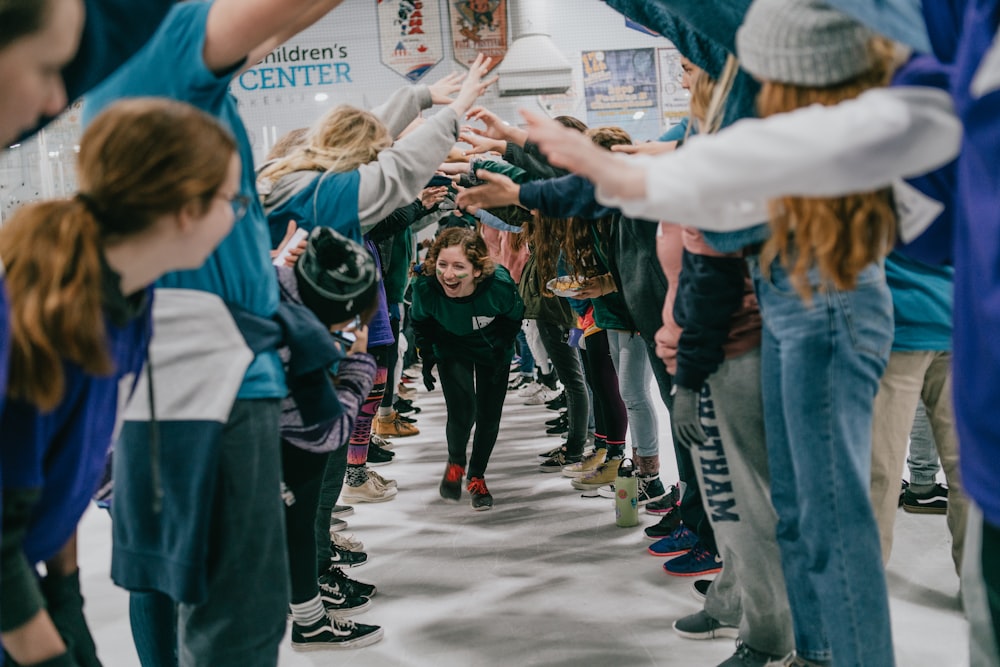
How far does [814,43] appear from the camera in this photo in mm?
1142

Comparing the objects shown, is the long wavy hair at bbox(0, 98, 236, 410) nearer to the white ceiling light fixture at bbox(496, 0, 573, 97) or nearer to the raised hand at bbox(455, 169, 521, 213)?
the raised hand at bbox(455, 169, 521, 213)

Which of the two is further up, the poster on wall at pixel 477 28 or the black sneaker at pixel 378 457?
the poster on wall at pixel 477 28

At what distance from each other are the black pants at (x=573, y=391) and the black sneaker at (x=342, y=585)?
6.24ft

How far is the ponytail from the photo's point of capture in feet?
3.14

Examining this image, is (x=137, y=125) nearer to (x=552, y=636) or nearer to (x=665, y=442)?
(x=552, y=636)

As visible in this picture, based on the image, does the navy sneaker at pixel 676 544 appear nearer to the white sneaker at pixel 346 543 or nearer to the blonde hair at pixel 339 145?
the white sneaker at pixel 346 543

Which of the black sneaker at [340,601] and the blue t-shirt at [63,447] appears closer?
the blue t-shirt at [63,447]

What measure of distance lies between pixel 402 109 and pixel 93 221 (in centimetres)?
179

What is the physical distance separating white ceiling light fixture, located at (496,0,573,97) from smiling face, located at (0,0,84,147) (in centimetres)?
668

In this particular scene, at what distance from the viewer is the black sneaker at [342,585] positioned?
271 centimetres

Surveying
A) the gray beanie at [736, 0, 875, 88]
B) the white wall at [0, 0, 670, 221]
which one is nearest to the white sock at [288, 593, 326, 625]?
the gray beanie at [736, 0, 875, 88]

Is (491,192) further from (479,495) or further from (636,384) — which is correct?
(479,495)

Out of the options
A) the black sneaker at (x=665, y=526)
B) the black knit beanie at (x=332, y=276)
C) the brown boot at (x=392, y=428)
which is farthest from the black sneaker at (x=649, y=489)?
the brown boot at (x=392, y=428)

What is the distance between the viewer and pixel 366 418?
11.9 feet
